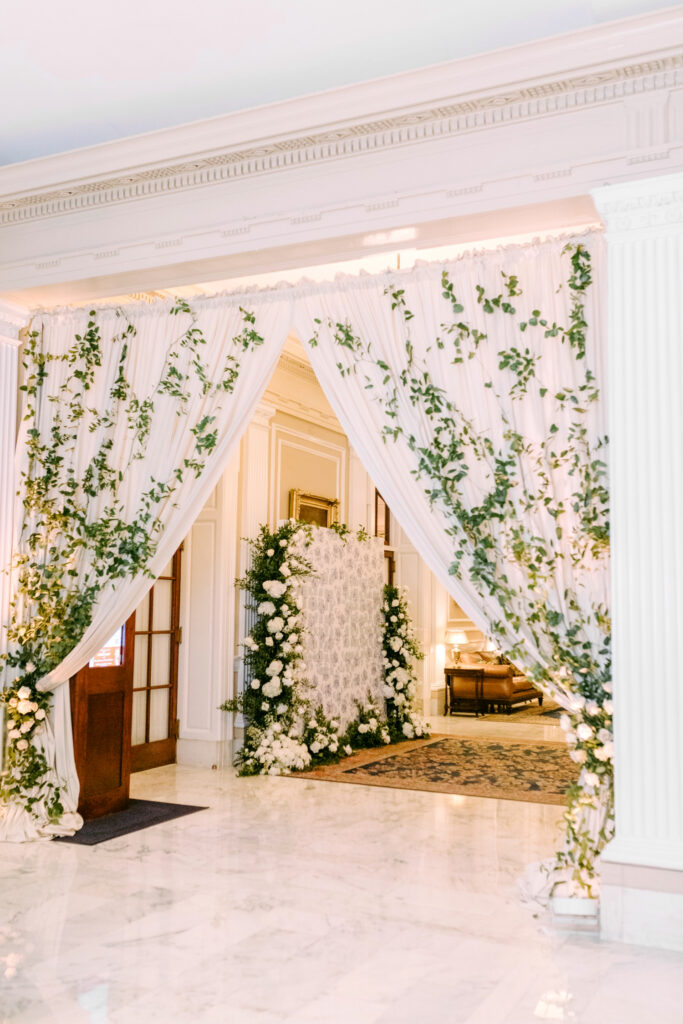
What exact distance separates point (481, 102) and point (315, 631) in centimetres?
490

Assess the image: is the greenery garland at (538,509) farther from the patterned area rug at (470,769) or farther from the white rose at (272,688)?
the white rose at (272,688)

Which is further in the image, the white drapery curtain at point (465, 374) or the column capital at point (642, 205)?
the white drapery curtain at point (465, 374)

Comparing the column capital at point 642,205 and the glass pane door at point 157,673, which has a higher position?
the column capital at point 642,205

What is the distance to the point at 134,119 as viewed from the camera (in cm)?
446

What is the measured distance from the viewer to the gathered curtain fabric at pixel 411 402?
13.1 feet

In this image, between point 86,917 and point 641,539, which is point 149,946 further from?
point 641,539

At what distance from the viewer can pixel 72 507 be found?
16.9 ft

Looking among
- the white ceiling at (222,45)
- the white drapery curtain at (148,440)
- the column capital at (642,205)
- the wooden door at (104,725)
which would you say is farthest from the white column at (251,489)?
the column capital at (642,205)

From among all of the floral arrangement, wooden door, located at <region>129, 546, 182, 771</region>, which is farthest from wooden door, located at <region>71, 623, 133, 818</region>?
the floral arrangement

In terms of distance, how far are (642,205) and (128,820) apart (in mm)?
4276

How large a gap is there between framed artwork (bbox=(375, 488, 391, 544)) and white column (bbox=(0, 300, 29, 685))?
552 centimetres

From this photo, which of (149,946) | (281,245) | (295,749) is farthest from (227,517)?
(149,946)

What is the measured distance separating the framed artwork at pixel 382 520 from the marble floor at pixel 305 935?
17.0 feet

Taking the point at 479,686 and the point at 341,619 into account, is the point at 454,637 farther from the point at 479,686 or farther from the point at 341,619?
the point at 341,619
